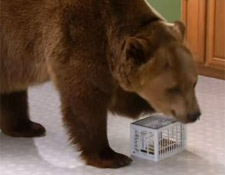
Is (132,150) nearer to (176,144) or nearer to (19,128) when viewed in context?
(176,144)

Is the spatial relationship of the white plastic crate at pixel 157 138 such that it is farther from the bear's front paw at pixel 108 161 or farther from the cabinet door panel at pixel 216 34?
the cabinet door panel at pixel 216 34

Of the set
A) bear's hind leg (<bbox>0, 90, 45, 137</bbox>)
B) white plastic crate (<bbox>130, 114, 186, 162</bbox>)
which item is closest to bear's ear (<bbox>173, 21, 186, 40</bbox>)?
white plastic crate (<bbox>130, 114, 186, 162</bbox>)

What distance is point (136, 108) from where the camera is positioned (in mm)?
2475

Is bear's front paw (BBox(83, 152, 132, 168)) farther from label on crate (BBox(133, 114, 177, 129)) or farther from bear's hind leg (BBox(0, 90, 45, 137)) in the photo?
bear's hind leg (BBox(0, 90, 45, 137))

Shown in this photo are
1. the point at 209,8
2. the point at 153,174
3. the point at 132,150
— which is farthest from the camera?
the point at 209,8

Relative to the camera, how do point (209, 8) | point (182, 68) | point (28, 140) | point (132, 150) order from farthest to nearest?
point (209, 8) < point (28, 140) < point (132, 150) < point (182, 68)

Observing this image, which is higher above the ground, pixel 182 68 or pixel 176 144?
pixel 182 68

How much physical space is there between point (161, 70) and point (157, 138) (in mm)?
349

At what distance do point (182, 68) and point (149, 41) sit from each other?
0.51 feet

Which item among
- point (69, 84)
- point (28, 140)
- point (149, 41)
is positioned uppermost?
point (149, 41)

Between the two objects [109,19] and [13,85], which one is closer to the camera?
[109,19]

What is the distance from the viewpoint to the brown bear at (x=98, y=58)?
2145mm

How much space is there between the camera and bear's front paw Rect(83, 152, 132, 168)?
2.32 meters

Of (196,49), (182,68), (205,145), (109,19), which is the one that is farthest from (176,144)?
(196,49)
